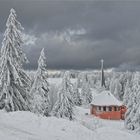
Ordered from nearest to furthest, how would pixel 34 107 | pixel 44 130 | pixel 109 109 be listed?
pixel 44 130 → pixel 34 107 → pixel 109 109

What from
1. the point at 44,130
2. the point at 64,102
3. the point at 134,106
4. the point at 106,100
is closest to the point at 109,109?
the point at 106,100

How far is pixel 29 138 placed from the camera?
1403cm

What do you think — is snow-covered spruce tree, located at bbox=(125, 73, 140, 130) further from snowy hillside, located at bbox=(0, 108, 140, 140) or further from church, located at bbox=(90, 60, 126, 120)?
snowy hillside, located at bbox=(0, 108, 140, 140)

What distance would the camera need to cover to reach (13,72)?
2650 centimetres

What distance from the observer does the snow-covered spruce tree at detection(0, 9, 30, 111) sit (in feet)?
85.9

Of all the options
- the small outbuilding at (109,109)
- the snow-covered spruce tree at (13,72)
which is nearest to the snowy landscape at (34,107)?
the snow-covered spruce tree at (13,72)

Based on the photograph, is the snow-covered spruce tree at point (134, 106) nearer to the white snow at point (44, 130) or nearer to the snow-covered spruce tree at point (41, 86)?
the snow-covered spruce tree at point (41, 86)

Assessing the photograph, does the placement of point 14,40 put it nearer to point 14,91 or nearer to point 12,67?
point 12,67

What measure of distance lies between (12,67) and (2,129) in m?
12.3

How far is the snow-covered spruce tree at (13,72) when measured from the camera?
85.9ft

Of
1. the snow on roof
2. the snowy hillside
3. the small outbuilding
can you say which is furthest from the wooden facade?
the snowy hillside

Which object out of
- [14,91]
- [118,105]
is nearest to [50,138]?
[14,91]

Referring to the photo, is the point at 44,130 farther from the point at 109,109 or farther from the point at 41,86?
the point at 109,109

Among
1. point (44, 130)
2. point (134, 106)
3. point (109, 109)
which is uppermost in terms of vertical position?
point (134, 106)
